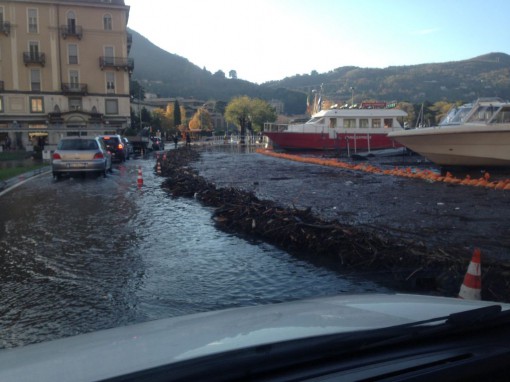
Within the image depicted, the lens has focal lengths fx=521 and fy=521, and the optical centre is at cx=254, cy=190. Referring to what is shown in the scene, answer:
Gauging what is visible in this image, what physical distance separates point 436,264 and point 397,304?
12.9 ft

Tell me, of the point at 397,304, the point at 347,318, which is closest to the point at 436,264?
the point at 397,304

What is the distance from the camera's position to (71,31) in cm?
6166

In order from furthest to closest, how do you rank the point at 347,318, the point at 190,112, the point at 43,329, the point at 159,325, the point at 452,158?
the point at 190,112 → the point at 452,158 → the point at 43,329 → the point at 159,325 → the point at 347,318

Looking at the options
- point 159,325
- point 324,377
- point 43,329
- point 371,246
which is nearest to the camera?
point 324,377

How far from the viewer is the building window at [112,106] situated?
2517 inches

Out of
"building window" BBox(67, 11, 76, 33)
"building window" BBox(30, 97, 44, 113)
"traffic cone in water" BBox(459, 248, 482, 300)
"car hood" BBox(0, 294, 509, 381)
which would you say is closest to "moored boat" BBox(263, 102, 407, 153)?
"building window" BBox(30, 97, 44, 113)

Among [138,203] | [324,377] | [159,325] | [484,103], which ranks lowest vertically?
[138,203]

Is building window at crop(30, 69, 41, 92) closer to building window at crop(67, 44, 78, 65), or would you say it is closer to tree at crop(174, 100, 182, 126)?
building window at crop(67, 44, 78, 65)

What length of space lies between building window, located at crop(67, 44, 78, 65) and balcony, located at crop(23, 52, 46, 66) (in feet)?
9.73

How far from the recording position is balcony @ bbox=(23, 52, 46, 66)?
60.0 m

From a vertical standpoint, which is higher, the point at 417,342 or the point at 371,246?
the point at 417,342

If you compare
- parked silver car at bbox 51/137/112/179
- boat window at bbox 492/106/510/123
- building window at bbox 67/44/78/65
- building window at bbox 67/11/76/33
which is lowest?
parked silver car at bbox 51/137/112/179

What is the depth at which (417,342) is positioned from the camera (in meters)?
2.05

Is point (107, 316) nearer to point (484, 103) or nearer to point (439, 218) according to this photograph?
point (439, 218)
